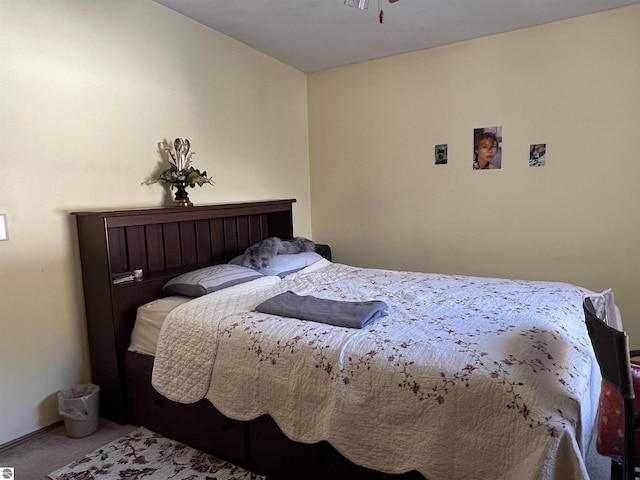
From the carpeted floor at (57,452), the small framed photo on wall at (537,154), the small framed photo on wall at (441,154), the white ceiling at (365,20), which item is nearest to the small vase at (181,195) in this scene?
the white ceiling at (365,20)

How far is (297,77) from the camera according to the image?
416 centimetres

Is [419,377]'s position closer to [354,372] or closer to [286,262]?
[354,372]

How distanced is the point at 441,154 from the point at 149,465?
3.15 metres

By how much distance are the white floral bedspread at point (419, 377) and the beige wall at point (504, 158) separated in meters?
1.15

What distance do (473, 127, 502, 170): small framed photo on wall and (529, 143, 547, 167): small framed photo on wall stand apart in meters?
0.23

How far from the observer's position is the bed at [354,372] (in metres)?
1.30

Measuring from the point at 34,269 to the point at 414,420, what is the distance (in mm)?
2081

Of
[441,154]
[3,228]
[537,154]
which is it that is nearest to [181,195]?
[3,228]

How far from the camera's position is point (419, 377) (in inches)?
56.7

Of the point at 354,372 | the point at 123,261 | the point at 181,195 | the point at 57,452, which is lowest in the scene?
the point at 57,452

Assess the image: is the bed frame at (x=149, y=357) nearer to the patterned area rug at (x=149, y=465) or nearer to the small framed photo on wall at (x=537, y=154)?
the patterned area rug at (x=149, y=465)

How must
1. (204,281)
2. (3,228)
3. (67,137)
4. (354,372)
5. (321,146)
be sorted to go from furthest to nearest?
1. (321,146)
2. (204,281)
3. (67,137)
4. (3,228)
5. (354,372)

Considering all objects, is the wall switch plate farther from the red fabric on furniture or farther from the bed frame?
the red fabric on furniture

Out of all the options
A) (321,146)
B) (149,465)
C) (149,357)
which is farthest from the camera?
(321,146)
